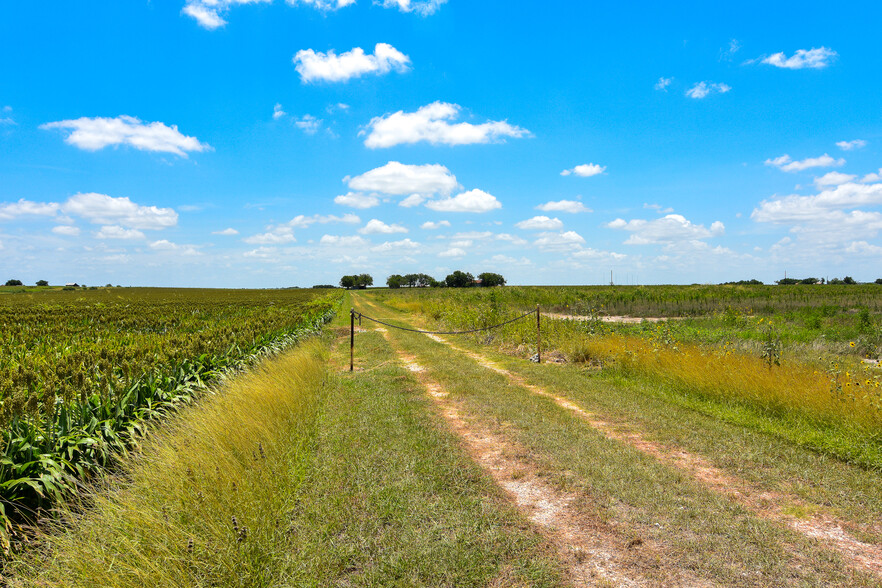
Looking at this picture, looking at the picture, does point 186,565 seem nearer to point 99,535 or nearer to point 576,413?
point 99,535

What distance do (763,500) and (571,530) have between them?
6.71 feet

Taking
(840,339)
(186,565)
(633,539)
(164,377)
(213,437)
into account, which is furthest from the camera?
(840,339)

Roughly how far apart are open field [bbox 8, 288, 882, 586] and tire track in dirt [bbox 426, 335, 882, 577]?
0.02 meters

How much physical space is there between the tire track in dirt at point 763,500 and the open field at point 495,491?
0.9 inches

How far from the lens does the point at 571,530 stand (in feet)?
12.4

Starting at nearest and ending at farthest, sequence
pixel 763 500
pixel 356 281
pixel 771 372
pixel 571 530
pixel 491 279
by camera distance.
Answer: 1. pixel 571 530
2. pixel 763 500
3. pixel 771 372
4. pixel 491 279
5. pixel 356 281

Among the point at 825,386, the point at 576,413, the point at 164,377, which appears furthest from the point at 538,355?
the point at 164,377

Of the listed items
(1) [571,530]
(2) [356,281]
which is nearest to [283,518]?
(1) [571,530]

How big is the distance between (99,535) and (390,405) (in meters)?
5.02

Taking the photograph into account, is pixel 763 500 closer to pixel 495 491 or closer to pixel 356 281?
pixel 495 491

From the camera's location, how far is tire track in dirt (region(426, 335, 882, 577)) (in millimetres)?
3449

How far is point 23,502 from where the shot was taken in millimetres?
3754

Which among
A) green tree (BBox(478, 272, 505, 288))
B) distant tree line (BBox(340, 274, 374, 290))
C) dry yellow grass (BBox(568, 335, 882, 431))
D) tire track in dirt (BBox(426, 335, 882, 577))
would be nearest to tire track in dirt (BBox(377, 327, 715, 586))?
tire track in dirt (BBox(426, 335, 882, 577))

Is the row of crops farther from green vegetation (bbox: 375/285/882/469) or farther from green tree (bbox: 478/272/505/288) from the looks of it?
green tree (bbox: 478/272/505/288)
